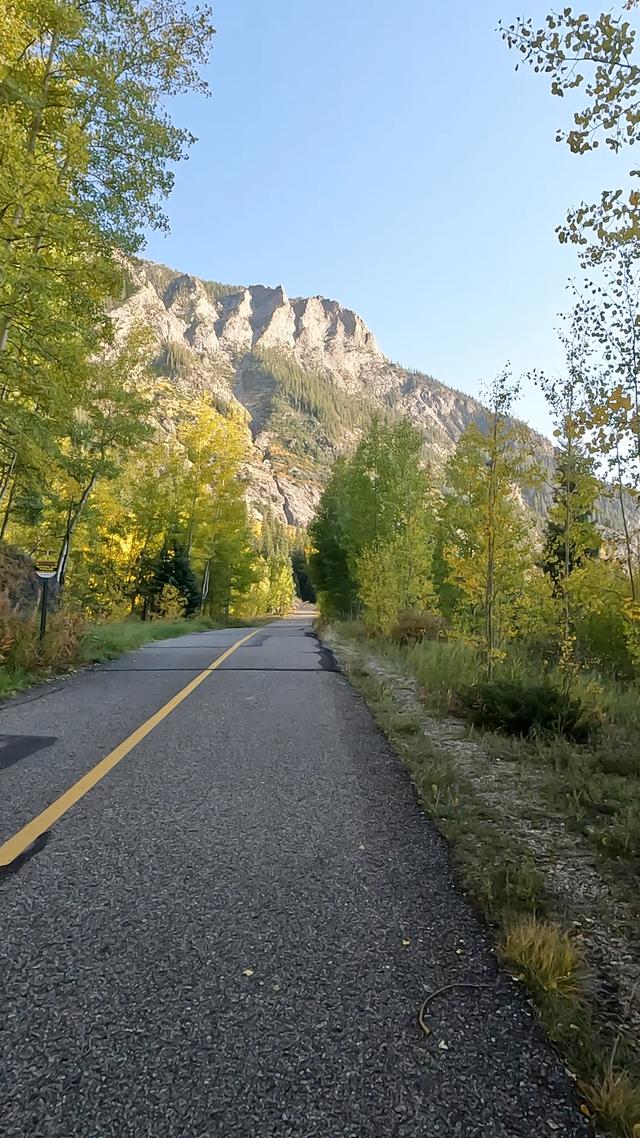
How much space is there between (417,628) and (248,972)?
12.8 metres

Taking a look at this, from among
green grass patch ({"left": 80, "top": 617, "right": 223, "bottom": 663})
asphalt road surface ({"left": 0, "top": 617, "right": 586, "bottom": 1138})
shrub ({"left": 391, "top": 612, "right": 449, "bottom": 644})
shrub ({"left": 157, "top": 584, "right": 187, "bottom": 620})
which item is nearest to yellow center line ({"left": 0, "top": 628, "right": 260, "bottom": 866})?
asphalt road surface ({"left": 0, "top": 617, "right": 586, "bottom": 1138})

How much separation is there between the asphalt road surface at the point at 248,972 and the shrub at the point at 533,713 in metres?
2.02

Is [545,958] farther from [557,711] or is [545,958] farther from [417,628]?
[417,628]

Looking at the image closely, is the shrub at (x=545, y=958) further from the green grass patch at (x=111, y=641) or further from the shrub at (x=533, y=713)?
the green grass patch at (x=111, y=641)

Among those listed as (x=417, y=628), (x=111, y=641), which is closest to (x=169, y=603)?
(x=111, y=641)

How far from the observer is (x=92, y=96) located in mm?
8406

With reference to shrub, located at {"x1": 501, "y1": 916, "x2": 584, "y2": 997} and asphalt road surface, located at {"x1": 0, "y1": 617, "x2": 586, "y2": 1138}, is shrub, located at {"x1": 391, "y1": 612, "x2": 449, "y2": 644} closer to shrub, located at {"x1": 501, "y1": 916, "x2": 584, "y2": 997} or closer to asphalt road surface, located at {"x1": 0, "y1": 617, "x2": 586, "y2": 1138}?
asphalt road surface, located at {"x1": 0, "y1": 617, "x2": 586, "y2": 1138}

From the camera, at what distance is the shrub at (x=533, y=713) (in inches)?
247

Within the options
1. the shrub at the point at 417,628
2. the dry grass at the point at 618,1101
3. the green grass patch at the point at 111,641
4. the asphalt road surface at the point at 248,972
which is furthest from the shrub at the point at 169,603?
the dry grass at the point at 618,1101


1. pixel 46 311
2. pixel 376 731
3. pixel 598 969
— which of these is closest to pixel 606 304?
pixel 376 731

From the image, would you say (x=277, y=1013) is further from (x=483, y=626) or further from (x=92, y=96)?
(x=92, y=96)

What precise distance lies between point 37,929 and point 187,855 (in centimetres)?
89

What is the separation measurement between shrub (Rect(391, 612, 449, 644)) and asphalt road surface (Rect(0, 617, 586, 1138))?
9.91 m

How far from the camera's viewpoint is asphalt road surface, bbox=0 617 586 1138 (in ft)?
5.88
